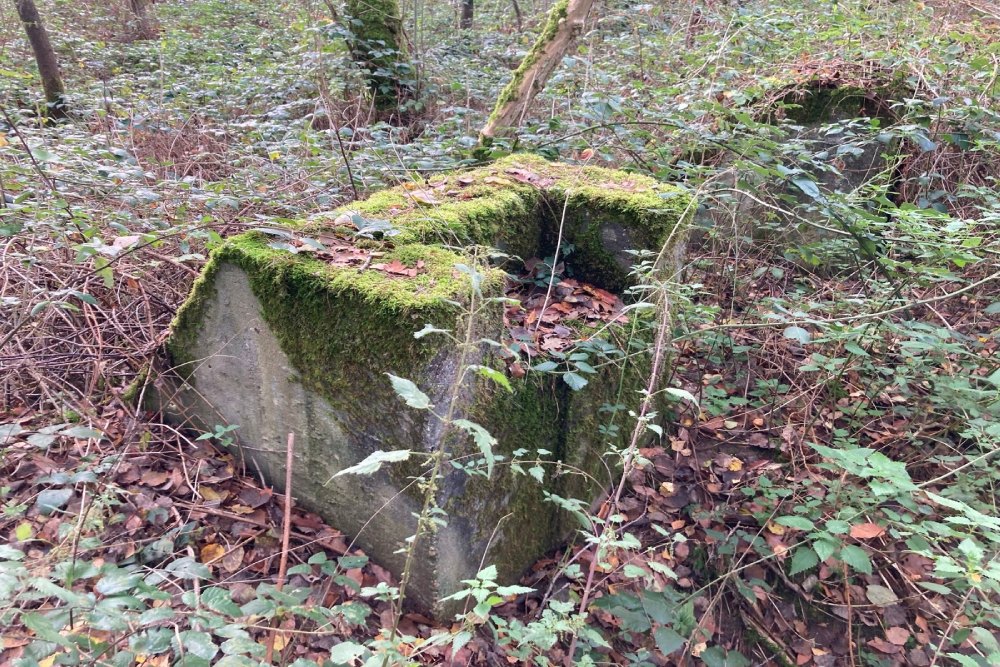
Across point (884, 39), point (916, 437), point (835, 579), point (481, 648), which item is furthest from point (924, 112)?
point (481, 648)

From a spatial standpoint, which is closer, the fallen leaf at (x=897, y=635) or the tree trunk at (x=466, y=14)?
the fallen leaf at (x=897, y=635)

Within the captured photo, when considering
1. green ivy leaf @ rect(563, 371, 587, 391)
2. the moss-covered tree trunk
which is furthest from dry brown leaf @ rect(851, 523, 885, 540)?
the moss-covered tree trunk

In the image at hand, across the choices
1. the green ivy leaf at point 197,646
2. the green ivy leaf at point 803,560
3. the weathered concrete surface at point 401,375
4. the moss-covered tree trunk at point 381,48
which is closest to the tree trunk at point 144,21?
the moss-covered tree trunk at point 381,48

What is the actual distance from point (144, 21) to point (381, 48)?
684cm

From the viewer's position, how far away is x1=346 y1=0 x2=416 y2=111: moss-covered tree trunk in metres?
6.87

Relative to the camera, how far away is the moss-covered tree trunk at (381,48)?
6.87m

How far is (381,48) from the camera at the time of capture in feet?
22.8

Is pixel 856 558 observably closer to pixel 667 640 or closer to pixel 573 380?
pixel 667 640

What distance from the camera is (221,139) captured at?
5637 millimetres

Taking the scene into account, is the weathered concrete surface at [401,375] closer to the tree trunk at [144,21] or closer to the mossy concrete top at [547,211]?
the mossy concrete top at [547,211]

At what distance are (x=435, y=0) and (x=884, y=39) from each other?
863cm

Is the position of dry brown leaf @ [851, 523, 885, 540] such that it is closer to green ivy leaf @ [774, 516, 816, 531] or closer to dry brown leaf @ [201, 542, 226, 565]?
green ivy leaf @ [774, 516, 816, 531]

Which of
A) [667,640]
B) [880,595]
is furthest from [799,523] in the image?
[880,595]

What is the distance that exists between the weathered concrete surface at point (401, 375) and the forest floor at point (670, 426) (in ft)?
0.75
